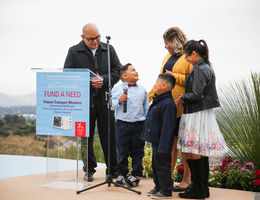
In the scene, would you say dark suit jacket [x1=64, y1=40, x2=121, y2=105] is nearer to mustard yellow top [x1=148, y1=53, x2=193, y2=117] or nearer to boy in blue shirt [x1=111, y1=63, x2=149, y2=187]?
boy in blue shirt [x1=111, y1=63, x2=149, y2=187]

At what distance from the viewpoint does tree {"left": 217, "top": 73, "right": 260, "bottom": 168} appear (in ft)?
14.4

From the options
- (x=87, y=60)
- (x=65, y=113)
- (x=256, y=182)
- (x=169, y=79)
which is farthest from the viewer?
(x=87, y=60)

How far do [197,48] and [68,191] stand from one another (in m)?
2.08

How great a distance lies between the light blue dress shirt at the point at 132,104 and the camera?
4.20 m

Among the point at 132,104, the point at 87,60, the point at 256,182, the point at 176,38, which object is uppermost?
the point at 176,38

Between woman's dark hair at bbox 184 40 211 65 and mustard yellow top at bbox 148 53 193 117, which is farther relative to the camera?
mustard yellow top at bbox 148 53 193 117

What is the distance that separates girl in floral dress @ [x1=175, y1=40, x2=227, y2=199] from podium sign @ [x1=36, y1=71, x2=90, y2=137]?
1.04 m

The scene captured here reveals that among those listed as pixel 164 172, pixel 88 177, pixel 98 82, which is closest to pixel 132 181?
pixel 88 177

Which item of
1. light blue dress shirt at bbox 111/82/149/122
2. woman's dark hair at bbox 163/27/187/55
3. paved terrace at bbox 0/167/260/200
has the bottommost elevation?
paved terrace at bbox 0/167/260/200

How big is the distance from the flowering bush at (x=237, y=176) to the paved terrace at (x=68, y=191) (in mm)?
163

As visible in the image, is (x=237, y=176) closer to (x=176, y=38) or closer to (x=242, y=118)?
(x=242, y=118)

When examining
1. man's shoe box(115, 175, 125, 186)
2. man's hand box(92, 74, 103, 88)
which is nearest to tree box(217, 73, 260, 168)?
man's shoe box(115, 175, 125, 186)

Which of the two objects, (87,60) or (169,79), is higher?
(87,60)

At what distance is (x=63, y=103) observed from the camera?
3.88 meters
